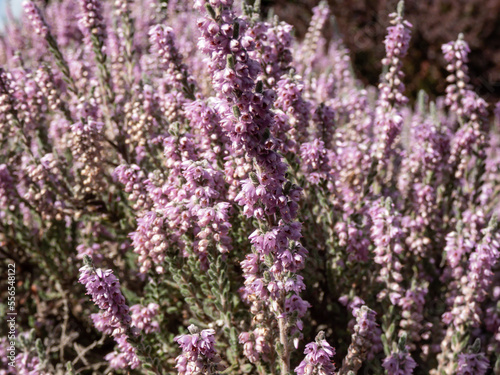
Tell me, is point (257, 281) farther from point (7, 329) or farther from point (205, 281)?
point (7, 329)

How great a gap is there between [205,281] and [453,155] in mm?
2294

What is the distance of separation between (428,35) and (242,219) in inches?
444

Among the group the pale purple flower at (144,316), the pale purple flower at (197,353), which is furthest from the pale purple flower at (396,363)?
the pale purple flower at (144,316)

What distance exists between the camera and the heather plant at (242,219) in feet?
7.69

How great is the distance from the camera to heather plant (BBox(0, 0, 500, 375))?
Answer: 234 centimetres

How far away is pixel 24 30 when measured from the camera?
723 cm

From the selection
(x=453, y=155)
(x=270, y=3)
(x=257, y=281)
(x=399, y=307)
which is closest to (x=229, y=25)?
(x=257, y=281)

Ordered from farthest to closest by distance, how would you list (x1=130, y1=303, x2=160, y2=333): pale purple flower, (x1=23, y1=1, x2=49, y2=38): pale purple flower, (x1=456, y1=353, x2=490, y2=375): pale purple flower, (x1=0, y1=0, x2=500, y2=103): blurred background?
(x1=0, y1=0, x2=500, y2=103): blurred background → (x1=23, y1=1, x2=49, y2=38): pale purple flower → (x1=130, y1=303, x2=160, y2=333): pale purple flower → (x1=456, y1=353, x2=490, y2=375): pale purple flower

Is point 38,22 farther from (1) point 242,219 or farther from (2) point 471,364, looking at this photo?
(2) point 471,364

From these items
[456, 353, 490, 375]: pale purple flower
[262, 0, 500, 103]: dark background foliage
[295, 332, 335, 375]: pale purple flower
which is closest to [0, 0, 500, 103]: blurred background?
[262, 0, 500, 103]: dark background foliage

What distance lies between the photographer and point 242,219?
322 cm

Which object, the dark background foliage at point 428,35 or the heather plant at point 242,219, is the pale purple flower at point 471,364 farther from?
the dark background foliage at point 428,35

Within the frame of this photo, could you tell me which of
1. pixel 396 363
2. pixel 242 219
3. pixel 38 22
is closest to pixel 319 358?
pixel 396 363

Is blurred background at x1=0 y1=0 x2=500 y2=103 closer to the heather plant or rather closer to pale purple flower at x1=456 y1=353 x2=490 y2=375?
the heather plant
